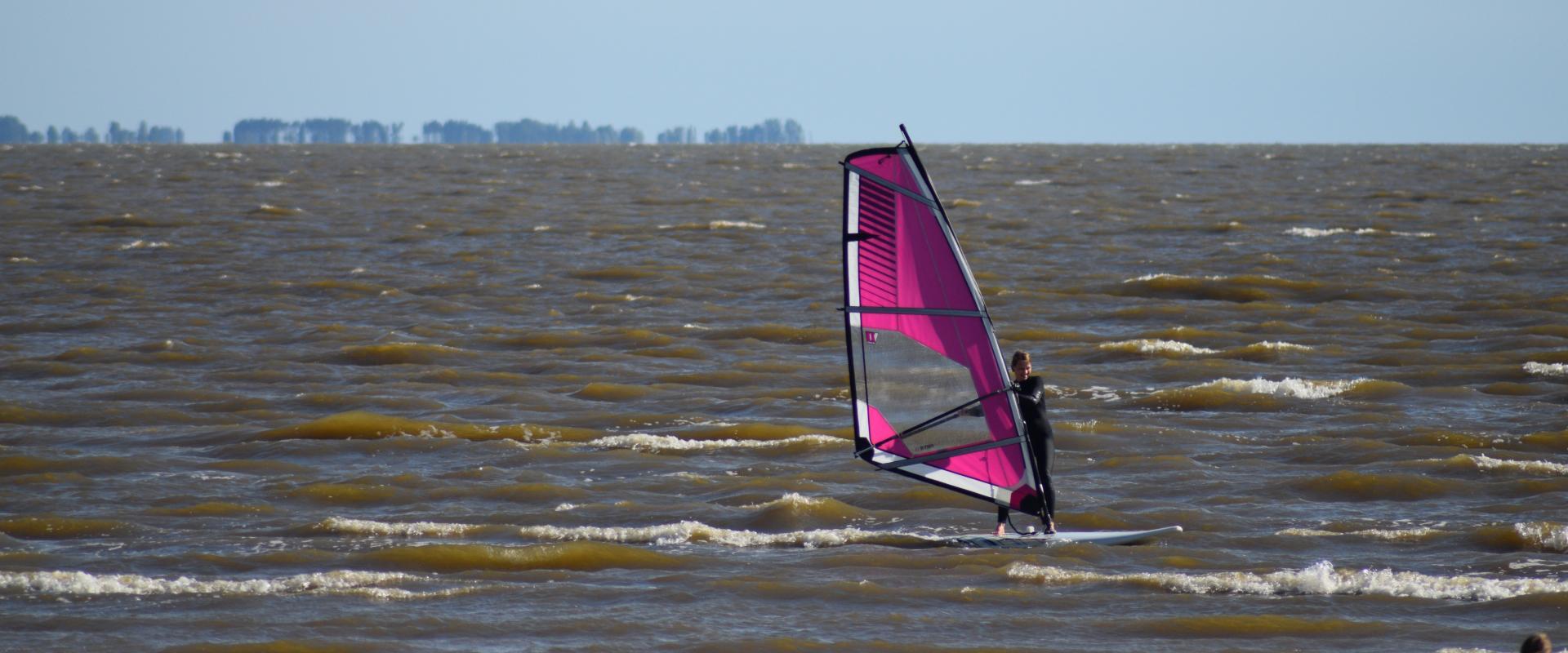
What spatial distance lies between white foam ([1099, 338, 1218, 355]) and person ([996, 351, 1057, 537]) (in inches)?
474

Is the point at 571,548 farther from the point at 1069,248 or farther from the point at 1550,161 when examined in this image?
the point at 1550,161

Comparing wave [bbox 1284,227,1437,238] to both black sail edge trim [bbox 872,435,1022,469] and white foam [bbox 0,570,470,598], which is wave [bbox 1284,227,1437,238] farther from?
white foam [bbox 0,570,470,598]

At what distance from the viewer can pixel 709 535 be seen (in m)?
15.3

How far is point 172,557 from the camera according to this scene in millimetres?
14492

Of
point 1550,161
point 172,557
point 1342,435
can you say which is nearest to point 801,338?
point 1342,435

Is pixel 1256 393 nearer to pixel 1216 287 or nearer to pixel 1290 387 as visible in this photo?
pixel 1290 387

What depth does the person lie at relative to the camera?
44.8 feet

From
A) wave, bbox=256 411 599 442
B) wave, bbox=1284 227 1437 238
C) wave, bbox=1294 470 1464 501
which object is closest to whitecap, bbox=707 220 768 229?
wave, bbox=1284 227 1437 238

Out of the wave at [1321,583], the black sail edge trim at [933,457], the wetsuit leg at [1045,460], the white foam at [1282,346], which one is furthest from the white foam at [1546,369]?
the black sail edge trim at [933,457]

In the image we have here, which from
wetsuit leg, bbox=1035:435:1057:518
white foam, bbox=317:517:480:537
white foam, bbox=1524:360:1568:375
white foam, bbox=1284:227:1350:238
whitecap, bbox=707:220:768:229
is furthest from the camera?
whitecap, bbox=707:220:768:229

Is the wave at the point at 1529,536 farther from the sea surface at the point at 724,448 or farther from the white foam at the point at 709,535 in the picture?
the white foam at the point at 709,535

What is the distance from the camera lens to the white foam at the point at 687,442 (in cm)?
1958

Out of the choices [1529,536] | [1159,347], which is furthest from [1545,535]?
[1159,347]

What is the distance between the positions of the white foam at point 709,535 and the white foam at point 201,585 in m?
1.82
